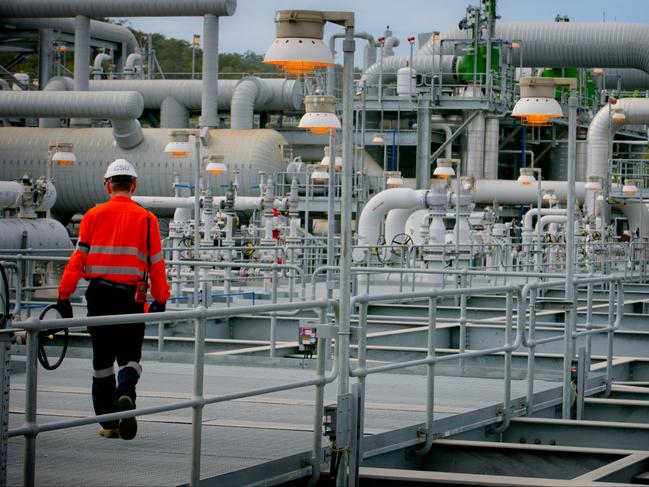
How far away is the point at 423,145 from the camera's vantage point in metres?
43.6

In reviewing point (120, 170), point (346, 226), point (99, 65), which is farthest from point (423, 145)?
point (346, 226)

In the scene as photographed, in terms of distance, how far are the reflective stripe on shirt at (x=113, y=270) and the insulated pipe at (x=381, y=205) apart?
2324cm

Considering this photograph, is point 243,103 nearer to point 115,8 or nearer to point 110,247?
point 115,8

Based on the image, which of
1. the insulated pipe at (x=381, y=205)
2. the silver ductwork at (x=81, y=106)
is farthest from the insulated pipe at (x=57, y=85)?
the insulated pipe at (x=381, y=205)

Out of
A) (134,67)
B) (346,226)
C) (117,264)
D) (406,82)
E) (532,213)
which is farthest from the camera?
(134,67)

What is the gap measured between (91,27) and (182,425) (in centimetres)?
4514

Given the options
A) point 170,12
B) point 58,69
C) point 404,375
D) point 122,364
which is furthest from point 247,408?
point 58,69

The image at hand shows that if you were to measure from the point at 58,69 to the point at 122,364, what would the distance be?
1676 inches

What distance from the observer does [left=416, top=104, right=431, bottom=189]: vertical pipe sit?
43.3 m

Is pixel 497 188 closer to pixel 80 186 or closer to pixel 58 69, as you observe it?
pixel 80 186

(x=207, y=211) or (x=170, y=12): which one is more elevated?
(x=170, y=12)

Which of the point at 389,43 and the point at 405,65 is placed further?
the point at 389,43

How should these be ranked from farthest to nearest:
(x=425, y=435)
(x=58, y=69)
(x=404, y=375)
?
(x=58, y=69) → (x=404, y=375) → (x=425, y=435)

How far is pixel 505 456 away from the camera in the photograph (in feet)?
27.5
